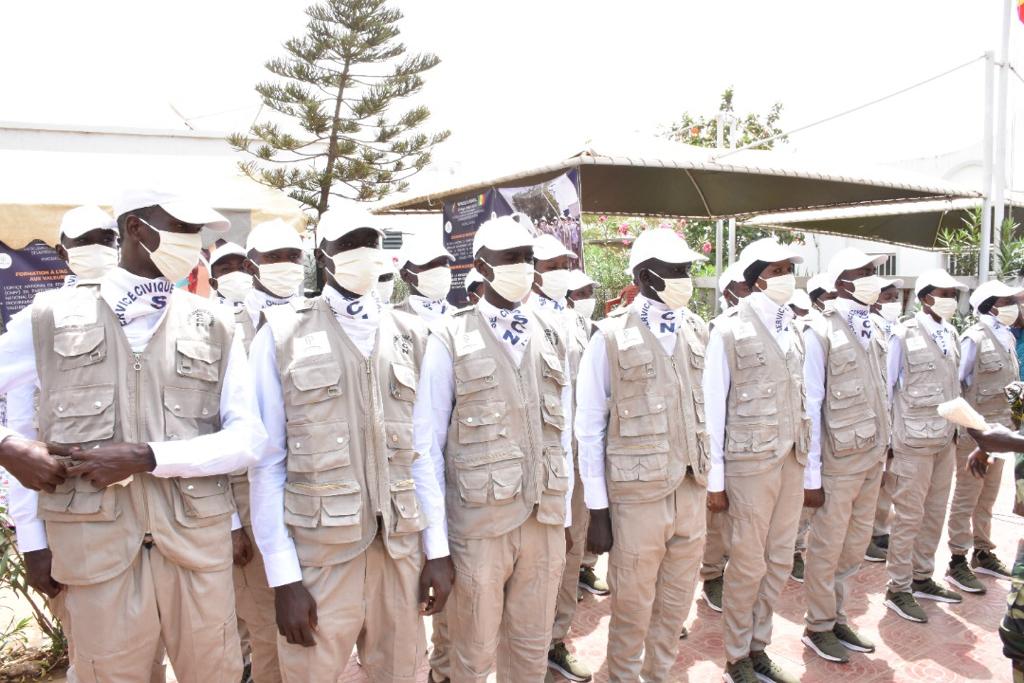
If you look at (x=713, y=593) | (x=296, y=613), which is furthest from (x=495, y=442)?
(x=713, y=593)

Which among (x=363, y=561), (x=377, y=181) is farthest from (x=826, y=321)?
(x=377, y=181)

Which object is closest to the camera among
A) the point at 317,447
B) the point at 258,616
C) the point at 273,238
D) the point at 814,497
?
the point at 317,447

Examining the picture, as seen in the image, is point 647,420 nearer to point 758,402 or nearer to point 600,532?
point 600,532

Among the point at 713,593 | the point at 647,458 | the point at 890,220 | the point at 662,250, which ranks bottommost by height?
the point at 713,593

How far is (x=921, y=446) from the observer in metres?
4.65

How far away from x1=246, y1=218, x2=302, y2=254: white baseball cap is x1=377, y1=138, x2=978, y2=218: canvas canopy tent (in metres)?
2.11

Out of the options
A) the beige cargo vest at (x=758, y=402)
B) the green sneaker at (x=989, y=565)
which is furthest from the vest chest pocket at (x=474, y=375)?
the green sneaker at (x=989, y=565)

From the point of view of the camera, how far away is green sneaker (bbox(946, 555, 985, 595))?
4953 mm

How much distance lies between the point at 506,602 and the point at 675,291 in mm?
1511

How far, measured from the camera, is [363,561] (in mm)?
2430

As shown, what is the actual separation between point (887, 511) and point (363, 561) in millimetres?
4834

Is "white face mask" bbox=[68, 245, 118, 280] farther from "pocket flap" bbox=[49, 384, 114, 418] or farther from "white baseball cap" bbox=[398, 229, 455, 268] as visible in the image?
"pocket flap" bbox=[49, 384, 114, 418]

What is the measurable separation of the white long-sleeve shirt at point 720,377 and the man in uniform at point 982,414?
7.66 feet

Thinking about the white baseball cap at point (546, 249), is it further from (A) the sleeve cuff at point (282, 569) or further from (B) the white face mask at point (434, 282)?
(A) the sleeve cuff at point (282, 569)
